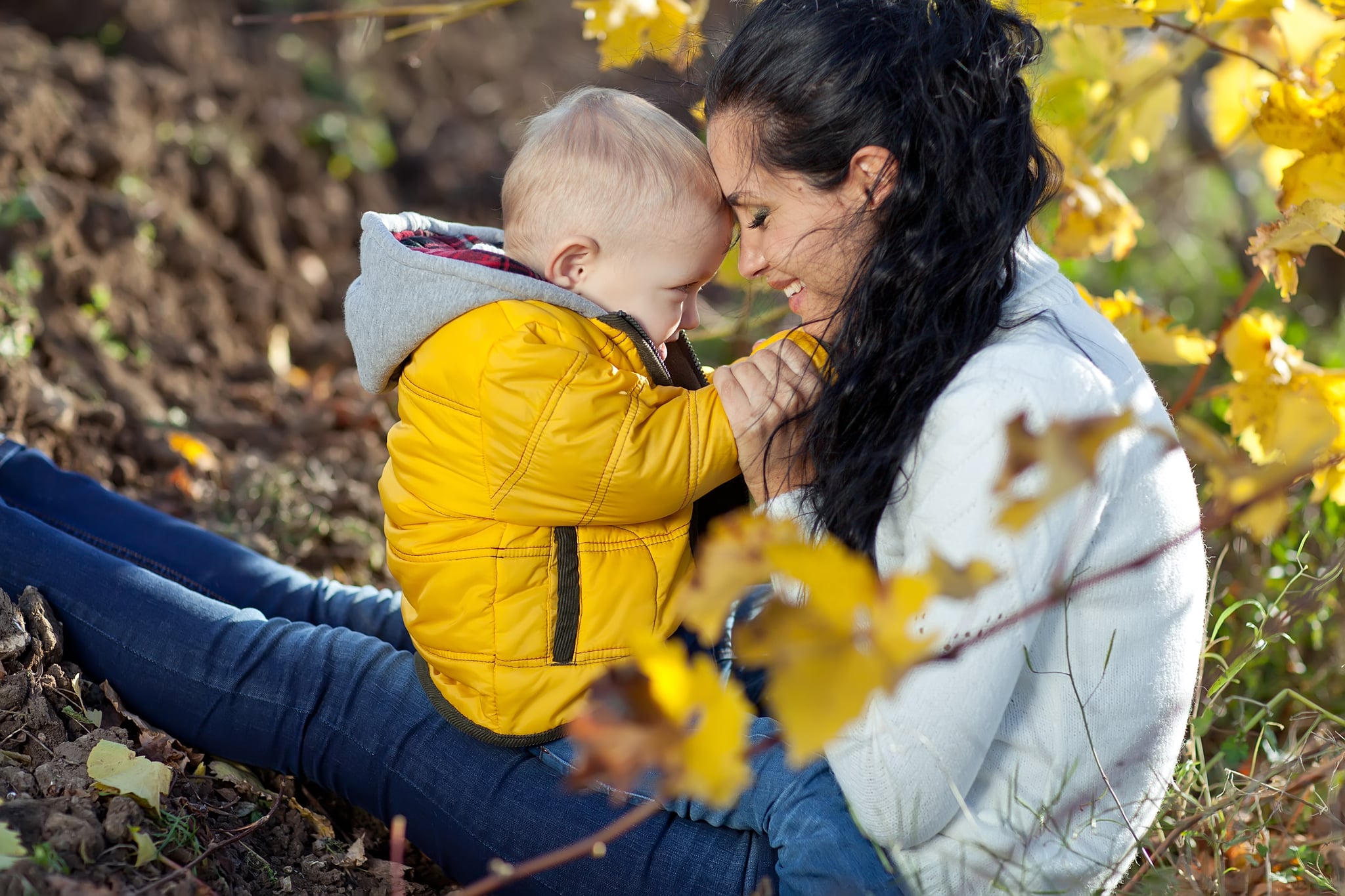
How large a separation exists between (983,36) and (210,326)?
2.81 m

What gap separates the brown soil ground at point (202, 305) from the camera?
66.3 inches

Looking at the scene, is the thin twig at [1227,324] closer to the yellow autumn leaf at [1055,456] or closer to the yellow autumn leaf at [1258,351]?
the yellow autumn leaf at [1258,351]

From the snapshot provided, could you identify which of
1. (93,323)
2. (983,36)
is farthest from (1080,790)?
(93,323)

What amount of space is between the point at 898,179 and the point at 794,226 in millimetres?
151

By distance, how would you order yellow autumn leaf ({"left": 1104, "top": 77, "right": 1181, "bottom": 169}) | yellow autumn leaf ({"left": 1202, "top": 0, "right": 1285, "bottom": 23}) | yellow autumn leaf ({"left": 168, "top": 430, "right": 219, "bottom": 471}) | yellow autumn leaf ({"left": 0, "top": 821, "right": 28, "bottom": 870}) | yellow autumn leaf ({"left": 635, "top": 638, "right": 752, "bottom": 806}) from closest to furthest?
yellow autumn leaf ({"left": 635, "top": 638, "right": 752, "bottom": 806}) → yellow autumn leaf ({"left": 0, "top": 821, "right": 28, "bottom": 870}) → yellow autumn leaf ({"left": 1202, "top": 0, "right": 1285, "bottom": 23}) → yellow autumn leaf ({"left": 1104, "top": 77, "right": 1181, "bottom": 169}) → yellow autumn leaf ({"left": 168, "top": 430, "right": 219, "bottom": 471})

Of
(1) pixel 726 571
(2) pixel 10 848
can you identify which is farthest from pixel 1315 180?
(2) pixel 10 848

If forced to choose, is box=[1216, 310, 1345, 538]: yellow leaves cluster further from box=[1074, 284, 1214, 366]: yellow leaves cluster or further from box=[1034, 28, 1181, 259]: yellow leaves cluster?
box=[1034, 28, 1181, 259]: yellow leaves cluster

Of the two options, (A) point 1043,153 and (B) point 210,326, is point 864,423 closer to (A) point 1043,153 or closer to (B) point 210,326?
(A) point 1043,153

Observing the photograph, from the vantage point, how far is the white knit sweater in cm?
134

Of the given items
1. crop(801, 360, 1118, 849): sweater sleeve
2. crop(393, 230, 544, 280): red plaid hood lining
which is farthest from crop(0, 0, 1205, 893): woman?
crop(393, 230, 544, 280): red plaid hood lining

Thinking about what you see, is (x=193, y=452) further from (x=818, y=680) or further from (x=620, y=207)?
(x=818, y=680)

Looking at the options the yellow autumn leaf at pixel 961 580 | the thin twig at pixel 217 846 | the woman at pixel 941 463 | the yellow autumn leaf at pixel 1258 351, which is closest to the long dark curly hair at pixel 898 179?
the woman at pixel 941 463

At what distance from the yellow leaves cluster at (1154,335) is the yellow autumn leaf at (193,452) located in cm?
211

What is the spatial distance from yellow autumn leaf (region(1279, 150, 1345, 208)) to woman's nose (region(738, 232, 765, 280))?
86 cm
